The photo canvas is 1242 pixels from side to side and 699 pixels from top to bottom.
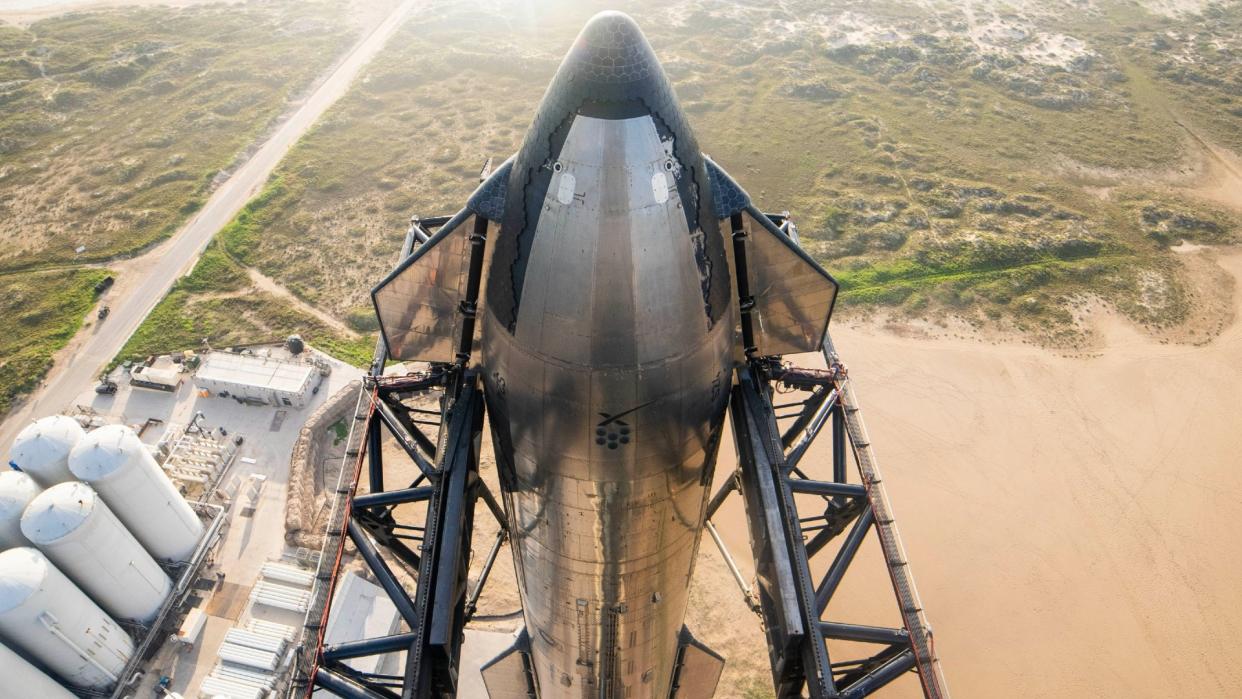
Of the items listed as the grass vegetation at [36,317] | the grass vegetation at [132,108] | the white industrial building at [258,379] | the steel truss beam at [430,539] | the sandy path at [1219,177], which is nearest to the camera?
the steel truss beam at [430,539]

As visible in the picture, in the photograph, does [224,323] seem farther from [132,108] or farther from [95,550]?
[132,108]

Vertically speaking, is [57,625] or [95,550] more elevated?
[95,550]

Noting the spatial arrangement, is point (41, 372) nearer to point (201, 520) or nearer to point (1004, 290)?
point (201, 520)

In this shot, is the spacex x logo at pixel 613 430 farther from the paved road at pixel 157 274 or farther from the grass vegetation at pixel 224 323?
the paved road at pixel 157 274

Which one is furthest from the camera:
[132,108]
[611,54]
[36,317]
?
[132,108]

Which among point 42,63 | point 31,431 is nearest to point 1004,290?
point 31,431

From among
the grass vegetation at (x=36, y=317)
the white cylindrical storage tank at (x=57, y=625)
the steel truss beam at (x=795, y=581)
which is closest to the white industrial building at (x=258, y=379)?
the grass vegetation at (x=36, y=317)

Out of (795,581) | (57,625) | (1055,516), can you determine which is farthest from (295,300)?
(1055,516)
